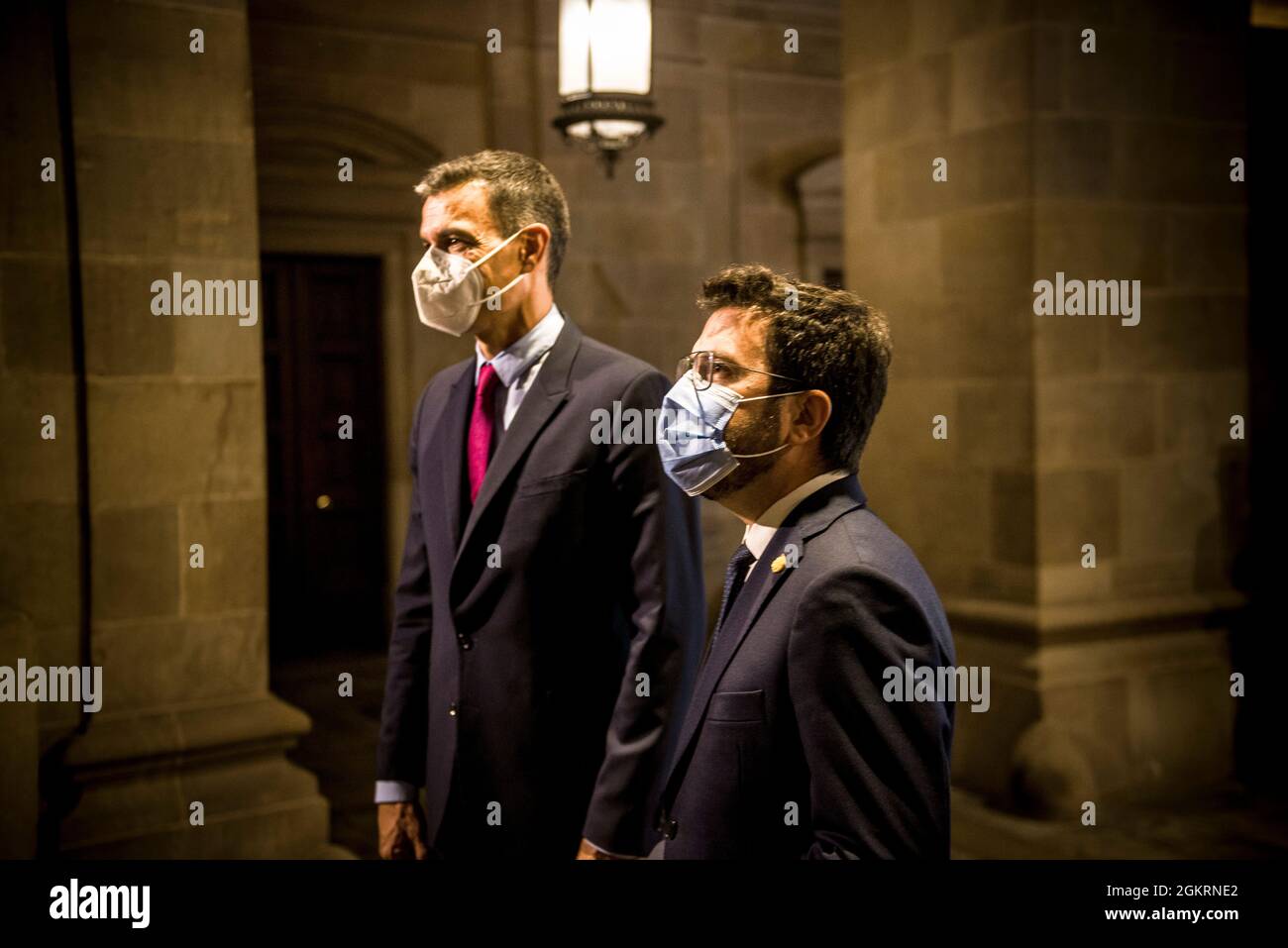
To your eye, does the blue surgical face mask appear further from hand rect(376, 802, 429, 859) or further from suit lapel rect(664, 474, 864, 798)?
hand rect(376, 802, 429, 859)

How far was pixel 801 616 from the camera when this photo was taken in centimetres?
157

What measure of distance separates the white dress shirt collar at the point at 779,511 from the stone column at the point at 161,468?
2151mm

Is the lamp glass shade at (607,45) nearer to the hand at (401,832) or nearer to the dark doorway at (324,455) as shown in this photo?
the dark doorway at (324,455)

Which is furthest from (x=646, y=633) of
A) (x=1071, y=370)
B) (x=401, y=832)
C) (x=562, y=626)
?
(x=1071, y=370)

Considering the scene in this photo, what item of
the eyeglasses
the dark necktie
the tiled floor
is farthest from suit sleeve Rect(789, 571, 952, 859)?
the tiled floor

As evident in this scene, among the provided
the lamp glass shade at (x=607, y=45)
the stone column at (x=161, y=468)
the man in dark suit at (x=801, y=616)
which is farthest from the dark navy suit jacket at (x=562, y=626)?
the lamp glass shade at (x=607, y=45)

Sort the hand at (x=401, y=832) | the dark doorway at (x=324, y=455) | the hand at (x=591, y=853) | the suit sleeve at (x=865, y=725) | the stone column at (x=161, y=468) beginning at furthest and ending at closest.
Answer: the dark doorway at (x=324, y=455) → the stone column at (x=161, y=468) → the hand at (x=401, y=832) → the hand at (x=591, y=853) → the suit sleeve at (x=865, y=725)

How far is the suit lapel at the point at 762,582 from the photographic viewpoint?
1679 millimetres

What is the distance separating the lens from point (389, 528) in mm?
6848

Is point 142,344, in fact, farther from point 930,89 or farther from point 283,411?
point 283,411

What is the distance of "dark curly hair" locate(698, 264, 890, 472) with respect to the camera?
68.9 inches

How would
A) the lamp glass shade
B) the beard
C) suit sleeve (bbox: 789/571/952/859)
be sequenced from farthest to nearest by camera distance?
the lamp glass shade → the beard → suit sleeve (bbox: 789/571/952/859)

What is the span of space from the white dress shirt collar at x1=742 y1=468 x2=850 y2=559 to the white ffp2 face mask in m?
0.81
